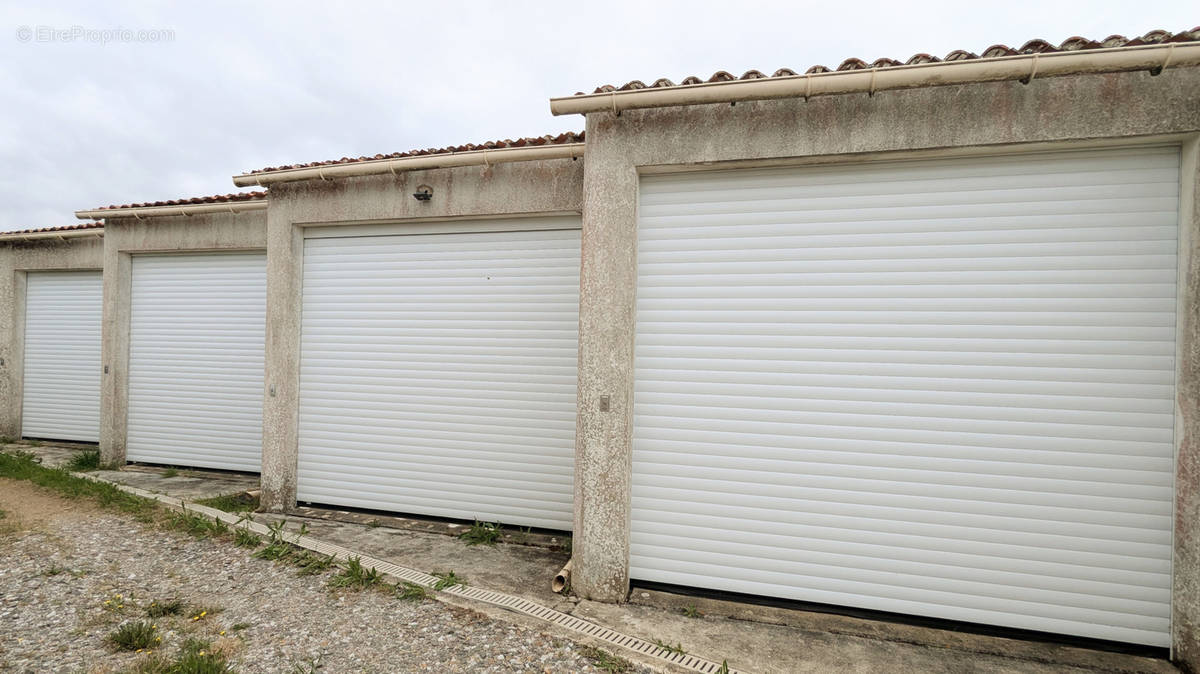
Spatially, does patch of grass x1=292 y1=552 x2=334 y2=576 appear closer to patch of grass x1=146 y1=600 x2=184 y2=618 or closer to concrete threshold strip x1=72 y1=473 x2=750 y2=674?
concrete threshold strip x1=72 y1=473 x2=750 y2=674

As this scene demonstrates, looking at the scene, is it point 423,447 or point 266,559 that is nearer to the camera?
point 266,559

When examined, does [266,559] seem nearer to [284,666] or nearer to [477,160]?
[284,666]

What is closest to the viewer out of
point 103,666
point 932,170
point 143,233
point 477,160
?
point 103,666

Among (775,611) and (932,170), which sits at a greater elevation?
(932,170)

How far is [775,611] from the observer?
4059 mm

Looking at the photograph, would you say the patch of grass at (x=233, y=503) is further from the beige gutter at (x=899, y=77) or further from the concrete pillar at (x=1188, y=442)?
the concrete pillar at (x=1188, y=442)

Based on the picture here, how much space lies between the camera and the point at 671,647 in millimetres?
3479

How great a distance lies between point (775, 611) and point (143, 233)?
35.5 feet

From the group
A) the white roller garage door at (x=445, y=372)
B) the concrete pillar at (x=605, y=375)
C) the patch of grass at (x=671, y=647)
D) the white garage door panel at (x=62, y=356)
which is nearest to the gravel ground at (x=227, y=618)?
the patch of grass at (x=671, y=647)

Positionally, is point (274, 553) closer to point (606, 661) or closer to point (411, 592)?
point (411, 592)

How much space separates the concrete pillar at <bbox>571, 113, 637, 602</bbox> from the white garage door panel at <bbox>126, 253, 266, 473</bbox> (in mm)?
6337

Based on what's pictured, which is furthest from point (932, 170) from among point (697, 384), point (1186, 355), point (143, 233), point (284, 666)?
point (143, 233)

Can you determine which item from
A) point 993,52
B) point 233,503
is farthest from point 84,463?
point 993,52

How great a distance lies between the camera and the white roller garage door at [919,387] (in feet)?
11.9
